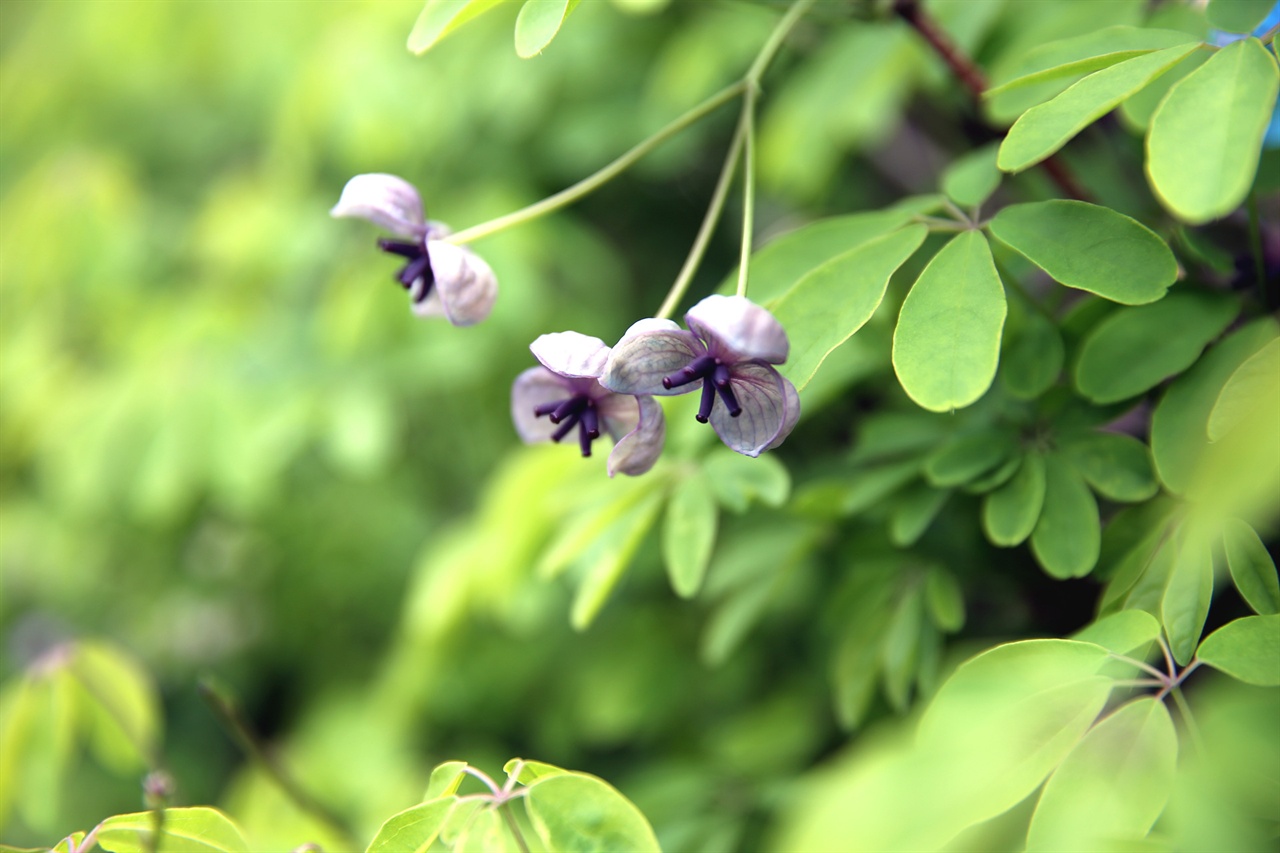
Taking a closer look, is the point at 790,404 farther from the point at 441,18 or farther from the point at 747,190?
the point at 441,18

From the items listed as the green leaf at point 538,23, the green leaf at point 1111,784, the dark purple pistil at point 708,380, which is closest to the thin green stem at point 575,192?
the green leaf at point 538,23

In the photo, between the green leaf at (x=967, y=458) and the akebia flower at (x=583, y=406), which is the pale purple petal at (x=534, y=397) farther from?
the green leaf at (x=967, y=458)

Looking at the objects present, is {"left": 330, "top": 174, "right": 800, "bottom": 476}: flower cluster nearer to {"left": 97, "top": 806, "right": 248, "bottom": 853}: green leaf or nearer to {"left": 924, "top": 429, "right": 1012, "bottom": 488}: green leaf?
{"left": 924, "top": 429, "right": 1012, "bottom": 488}: green leaf

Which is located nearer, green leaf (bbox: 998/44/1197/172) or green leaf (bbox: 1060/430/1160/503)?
green leaf (bbox: 998/44/1197/172)

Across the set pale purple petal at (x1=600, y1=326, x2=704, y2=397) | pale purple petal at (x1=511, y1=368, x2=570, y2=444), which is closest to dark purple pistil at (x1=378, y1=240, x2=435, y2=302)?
pale purple petal at (x1=511, y1=368, x2=570, y2=444)

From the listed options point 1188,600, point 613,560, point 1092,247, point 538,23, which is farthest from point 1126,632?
point 538,23
